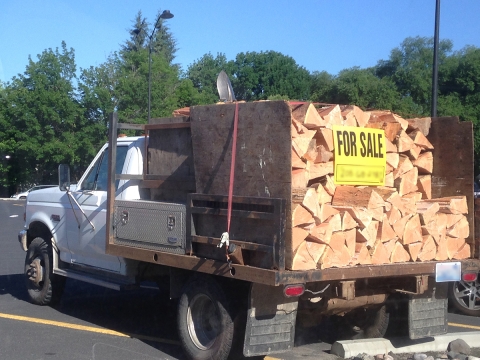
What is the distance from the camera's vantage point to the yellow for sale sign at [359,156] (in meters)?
6.01

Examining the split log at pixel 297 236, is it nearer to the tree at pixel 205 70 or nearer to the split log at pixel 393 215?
the split log at pixel 393 215

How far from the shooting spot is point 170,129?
276 inches

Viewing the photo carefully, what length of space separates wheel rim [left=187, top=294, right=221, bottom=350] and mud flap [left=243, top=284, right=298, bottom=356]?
73 centimetres

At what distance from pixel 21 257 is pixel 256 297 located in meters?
9.94

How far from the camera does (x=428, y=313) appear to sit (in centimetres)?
659

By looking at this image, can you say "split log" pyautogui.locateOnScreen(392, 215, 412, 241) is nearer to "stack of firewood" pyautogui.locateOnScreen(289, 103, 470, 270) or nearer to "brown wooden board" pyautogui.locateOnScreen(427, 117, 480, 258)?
"stack of firewood" pyautogui.locateOnScreen(289, 103, 470, 270)

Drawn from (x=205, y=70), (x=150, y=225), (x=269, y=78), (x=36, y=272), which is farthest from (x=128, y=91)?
(x=150, y=225)

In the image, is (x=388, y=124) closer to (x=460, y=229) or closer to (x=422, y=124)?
(x=422, y=124)

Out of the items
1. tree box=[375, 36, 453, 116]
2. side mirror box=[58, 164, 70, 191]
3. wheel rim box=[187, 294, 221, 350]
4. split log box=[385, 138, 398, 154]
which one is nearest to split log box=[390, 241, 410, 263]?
split log box=[385, 138, 398, 154]

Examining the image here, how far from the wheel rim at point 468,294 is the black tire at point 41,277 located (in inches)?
208

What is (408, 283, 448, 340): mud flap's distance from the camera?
6.48 metres

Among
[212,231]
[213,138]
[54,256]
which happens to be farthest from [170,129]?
[54,256]

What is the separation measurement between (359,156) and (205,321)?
216cm

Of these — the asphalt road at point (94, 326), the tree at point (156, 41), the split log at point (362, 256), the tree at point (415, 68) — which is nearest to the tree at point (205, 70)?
the tree at point (156, 41)
